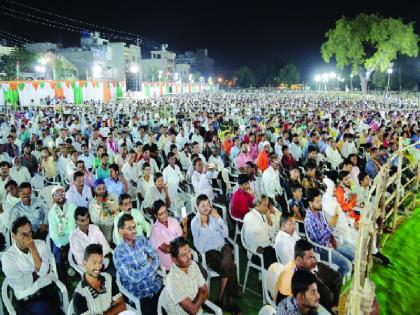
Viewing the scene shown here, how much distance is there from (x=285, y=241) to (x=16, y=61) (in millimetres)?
41081

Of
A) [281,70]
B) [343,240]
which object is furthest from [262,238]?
[281,70]

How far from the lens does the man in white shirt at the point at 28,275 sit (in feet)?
11.2

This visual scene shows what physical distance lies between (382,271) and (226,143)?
5.53 m

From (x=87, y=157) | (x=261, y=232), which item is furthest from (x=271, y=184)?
(x=87, y=157)

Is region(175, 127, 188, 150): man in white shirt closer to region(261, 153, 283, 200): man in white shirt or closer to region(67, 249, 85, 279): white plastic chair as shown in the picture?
region(261, 153, 283, 200): man in white shirt

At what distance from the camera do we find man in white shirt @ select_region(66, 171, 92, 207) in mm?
5562

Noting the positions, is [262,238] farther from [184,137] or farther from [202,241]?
[184,137]

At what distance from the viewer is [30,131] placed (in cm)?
1189

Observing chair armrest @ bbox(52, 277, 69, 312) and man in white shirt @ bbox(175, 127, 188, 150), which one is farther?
man in white shirt @ bbox(175, 127, 188, 150)

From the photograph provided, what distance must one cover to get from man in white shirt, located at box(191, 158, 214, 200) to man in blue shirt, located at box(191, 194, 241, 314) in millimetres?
1689

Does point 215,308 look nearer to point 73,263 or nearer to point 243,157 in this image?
point 73,263

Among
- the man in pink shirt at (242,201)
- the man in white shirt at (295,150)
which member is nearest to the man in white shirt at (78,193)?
the man in pink shirt at (242,201)

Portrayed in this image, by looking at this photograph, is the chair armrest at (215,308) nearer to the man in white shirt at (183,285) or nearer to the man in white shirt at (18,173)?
the man in white shirt at (183,285)

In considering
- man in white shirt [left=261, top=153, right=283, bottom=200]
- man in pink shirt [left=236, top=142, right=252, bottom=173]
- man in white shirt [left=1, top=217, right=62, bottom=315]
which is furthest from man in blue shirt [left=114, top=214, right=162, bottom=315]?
man in pink shirt [left=236, top=142, right=252, bottom=173]
